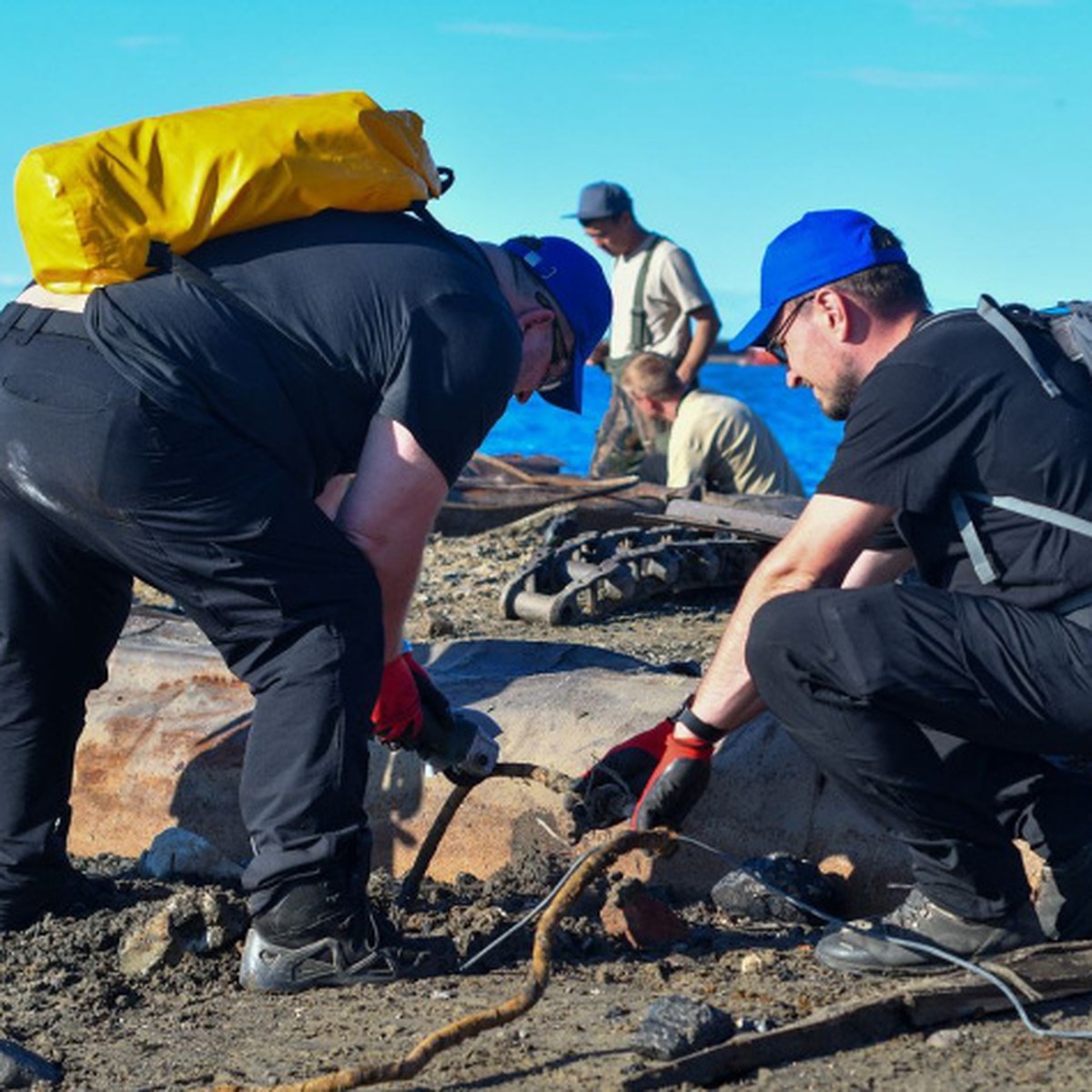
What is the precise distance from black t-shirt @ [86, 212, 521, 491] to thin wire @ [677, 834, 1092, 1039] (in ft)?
3.85

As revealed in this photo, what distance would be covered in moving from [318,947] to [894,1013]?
1228 millimetres

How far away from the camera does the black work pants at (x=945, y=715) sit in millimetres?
3912

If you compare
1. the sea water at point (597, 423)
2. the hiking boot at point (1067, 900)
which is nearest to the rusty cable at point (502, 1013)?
the hiking boot at point (1067, 900)

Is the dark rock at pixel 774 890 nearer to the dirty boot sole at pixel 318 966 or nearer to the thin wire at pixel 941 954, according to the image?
the thin wire at pixel 941 954

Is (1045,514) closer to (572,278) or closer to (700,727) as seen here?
(700,727)

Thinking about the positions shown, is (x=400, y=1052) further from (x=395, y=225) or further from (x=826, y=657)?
(x=395, y=225)

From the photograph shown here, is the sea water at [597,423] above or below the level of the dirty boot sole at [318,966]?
below

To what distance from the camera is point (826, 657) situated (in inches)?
155

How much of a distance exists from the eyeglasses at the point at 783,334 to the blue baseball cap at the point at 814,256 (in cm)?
2

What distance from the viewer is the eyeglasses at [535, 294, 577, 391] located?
4570mm

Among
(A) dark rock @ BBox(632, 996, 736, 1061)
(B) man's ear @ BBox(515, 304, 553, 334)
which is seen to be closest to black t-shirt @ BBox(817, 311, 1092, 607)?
(B) man's ear @ BBox(515, 304, 553, 334)

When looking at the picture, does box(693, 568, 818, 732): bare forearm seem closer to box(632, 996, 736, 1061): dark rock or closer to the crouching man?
the crouching man

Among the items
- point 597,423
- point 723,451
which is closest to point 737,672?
point 723,451

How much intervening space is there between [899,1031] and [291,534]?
161 centimetres
